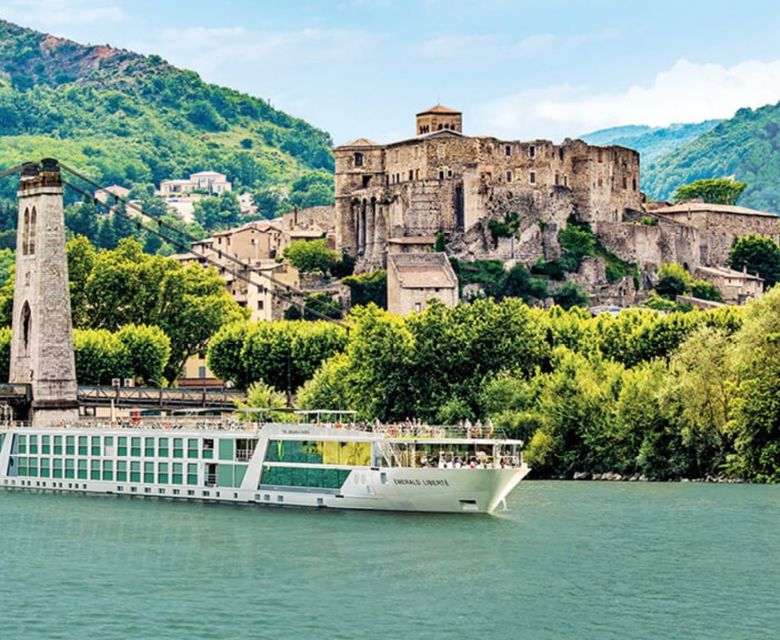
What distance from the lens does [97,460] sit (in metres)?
54.1

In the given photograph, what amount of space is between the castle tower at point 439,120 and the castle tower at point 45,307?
59463 mm

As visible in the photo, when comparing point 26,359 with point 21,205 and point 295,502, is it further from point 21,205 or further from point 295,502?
point 295,502

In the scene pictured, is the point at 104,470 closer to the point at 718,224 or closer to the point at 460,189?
the point at 460,189

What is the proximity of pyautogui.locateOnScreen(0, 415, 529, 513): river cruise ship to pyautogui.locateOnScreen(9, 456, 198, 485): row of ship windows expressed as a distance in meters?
0.03

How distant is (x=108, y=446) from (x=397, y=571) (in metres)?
18.0

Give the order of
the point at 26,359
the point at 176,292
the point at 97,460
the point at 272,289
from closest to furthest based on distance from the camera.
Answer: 1. the point at 97,460
2. the point at 26,359
3. the point at 176,292
4. the point at 272,289

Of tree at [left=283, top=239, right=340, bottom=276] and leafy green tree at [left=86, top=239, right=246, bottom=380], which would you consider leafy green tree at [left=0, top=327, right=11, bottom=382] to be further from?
tree at [left=283, top=239, right=340, bottom=276]

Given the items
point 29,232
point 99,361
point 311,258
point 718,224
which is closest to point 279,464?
point 29,232

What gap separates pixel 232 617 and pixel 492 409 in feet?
91.0

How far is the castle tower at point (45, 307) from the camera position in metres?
58.9

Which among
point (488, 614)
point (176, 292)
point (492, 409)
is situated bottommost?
point (488, 614)

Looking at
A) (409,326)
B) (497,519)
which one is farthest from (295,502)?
(409,326)

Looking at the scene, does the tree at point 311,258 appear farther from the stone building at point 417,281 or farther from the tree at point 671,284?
the tree at point 671,284

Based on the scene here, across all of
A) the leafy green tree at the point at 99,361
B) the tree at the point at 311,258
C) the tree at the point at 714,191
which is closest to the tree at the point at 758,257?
the tree at the point at 311,258
